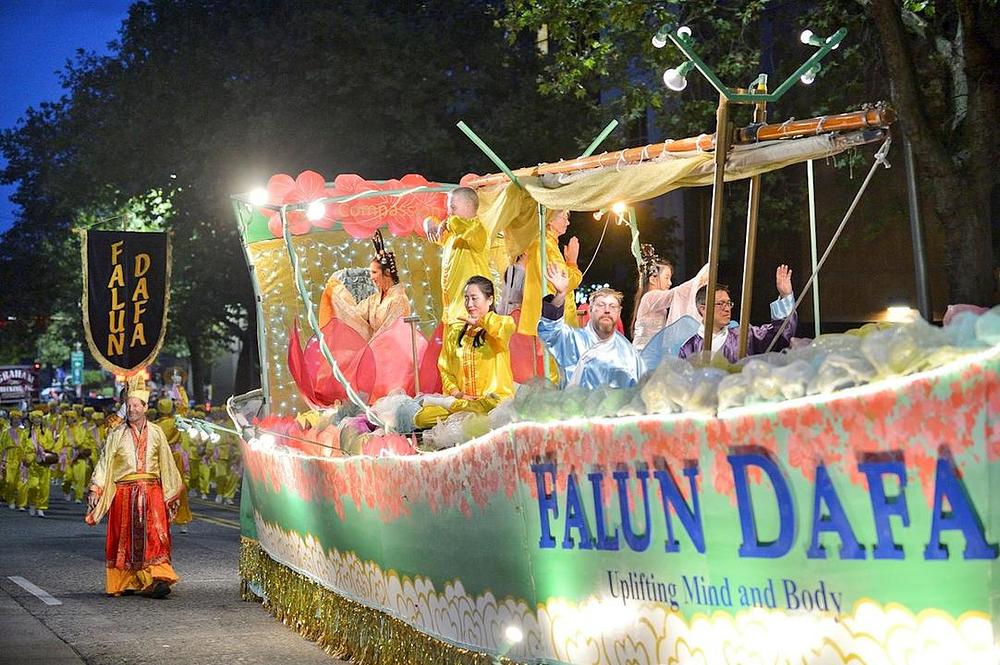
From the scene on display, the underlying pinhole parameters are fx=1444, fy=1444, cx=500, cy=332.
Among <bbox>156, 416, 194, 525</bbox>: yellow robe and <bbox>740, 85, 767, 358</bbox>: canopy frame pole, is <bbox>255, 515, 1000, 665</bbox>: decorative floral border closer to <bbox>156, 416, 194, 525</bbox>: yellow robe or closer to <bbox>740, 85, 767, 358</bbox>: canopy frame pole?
Answer: <bbox>740, 85, 767, 358</bbox>: canopy frame pole

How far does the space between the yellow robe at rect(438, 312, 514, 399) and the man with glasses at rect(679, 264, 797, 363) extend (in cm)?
113

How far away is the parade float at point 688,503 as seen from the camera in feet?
14.1

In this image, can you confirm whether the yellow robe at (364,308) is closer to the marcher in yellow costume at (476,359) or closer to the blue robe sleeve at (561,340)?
the marcher in yellow costume at (476,359)

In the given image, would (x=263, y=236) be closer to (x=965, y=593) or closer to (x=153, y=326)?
(x=153, y=326)

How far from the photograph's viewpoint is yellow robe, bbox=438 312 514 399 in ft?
30.1

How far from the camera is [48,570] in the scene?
14.4 meters

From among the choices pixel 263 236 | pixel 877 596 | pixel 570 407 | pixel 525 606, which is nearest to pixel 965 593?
pixel 877 596

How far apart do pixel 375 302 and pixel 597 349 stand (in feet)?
15.9

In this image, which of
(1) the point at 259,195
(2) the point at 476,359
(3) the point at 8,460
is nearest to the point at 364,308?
(1) the point at 259,195

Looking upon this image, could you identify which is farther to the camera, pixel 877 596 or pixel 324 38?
pixel 324 38

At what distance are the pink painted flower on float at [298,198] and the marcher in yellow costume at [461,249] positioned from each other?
77.3 inches

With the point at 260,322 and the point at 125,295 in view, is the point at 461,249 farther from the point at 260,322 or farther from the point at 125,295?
the point at 125,295

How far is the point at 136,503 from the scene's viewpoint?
1268cm

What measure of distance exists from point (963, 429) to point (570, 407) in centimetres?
212
